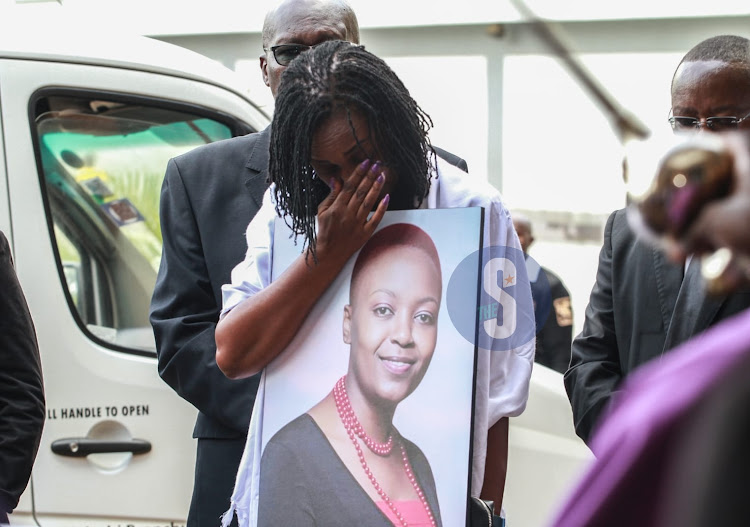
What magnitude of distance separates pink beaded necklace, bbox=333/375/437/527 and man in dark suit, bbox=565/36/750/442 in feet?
1.99

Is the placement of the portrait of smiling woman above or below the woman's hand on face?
below

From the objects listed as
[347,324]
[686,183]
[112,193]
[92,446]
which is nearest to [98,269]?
[112,193]

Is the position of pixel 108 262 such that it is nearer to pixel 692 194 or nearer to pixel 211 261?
pixel 211 261

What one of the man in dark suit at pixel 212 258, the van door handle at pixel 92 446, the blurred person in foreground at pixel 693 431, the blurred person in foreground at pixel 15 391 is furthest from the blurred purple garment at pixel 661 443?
the van door handle at pixel 92 446

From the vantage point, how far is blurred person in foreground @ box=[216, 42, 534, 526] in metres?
1.89

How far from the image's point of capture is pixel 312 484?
1.87 m

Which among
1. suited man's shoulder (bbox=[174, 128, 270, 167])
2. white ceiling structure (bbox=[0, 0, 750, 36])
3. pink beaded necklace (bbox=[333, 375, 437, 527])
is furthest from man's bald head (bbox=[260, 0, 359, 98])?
white ceiling structure (bbox=[0, 0, 750, 36])

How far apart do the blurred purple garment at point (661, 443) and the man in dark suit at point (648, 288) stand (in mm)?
1377

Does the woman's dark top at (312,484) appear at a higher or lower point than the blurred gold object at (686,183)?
lower

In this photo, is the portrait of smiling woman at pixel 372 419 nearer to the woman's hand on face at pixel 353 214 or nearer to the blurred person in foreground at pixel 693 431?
the woman's hand on face at pixel 353 214

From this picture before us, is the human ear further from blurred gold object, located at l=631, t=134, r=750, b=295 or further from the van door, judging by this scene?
the van door

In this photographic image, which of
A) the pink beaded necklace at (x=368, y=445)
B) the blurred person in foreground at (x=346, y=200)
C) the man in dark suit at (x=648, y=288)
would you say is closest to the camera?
the pink beaded necklace at (x=368, y=445)

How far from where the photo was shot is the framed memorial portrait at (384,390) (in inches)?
70.7

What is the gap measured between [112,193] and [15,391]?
1143mm
